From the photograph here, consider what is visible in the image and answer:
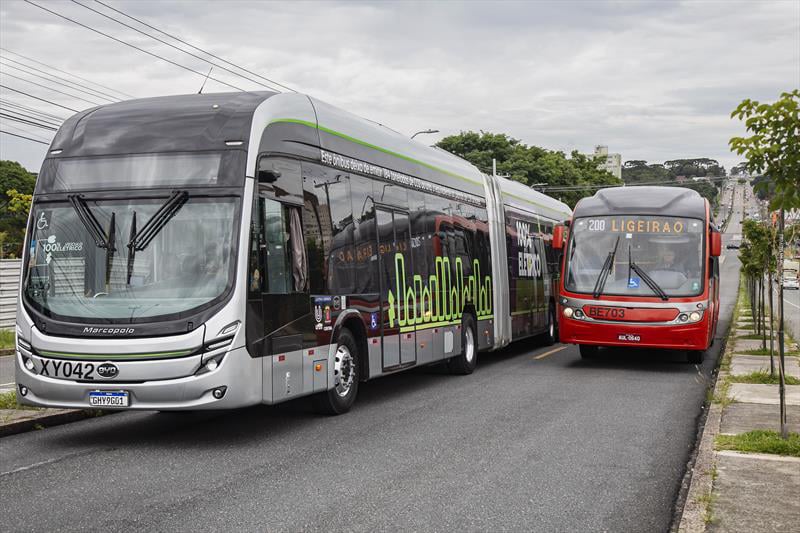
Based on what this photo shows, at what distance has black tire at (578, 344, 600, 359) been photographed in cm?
1911

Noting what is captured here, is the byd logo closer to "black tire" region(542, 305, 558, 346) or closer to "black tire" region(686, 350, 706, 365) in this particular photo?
"black tire" region(686, 350, 706, 365)

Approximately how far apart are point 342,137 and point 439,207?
3.86 m

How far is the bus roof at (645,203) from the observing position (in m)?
17.7

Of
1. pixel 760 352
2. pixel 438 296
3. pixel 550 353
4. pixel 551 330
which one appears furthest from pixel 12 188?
pixel 438 296

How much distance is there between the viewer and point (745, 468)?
7.90m

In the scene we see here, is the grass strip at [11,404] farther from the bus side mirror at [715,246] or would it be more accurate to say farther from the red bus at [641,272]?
the bus side mirror at [715,246]

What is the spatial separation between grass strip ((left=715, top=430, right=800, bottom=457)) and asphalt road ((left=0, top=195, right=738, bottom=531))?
40cm

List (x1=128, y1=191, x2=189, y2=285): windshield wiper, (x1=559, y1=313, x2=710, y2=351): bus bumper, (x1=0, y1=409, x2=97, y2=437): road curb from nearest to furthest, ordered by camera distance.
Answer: (x1=128, y1=191, x2=189, y2=285): windshield wiper → (x1=0, y1=409, x2=97, y2=437): road curb → (x1=559, y1=313, x2=710, y2=351): bus bumper

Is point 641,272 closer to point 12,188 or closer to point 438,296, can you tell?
point 438,296

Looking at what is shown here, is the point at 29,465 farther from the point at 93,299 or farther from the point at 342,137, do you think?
the point at 342,137

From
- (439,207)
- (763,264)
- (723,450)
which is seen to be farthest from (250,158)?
(763,264)

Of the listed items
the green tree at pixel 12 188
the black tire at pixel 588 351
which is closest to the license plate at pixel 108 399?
the black tire at pixel 588 351

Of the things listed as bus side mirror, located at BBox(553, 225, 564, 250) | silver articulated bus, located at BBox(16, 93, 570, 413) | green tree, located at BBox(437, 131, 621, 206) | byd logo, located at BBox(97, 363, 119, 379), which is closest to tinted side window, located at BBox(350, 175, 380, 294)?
silver articulated bus, located at BBox(16, 93, 570, 413)

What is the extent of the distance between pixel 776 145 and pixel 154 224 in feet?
18.3
